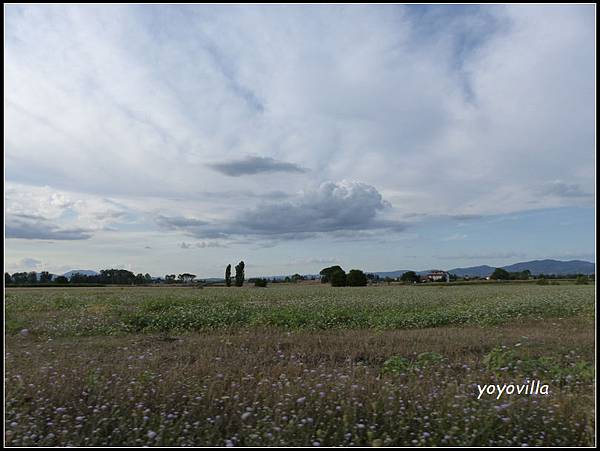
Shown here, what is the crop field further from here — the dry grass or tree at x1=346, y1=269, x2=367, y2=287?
tree at x1=346, y1=269, x2=367, y2=287

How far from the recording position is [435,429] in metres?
5.07

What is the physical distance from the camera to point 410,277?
71.9 metres

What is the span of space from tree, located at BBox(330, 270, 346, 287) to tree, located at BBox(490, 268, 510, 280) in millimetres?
21266

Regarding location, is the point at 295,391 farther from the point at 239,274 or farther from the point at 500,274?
the point at 500,274

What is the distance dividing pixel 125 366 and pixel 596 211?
23.2 feet

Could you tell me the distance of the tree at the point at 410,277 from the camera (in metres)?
71.4

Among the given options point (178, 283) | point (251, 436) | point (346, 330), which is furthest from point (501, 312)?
point (178, 283)

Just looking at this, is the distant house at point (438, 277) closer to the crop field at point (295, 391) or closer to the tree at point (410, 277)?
the tree at point (410, 277)

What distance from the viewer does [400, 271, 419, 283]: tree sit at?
71.4 m

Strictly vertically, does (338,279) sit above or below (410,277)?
below

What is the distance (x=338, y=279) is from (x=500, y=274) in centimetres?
2328

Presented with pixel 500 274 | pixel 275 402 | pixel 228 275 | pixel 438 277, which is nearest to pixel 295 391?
pixel 275 402

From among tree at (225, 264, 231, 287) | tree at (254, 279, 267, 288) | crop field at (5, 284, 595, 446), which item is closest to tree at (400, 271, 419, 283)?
tree at (254, 279, 267, 288)

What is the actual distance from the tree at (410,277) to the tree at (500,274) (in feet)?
36.5
